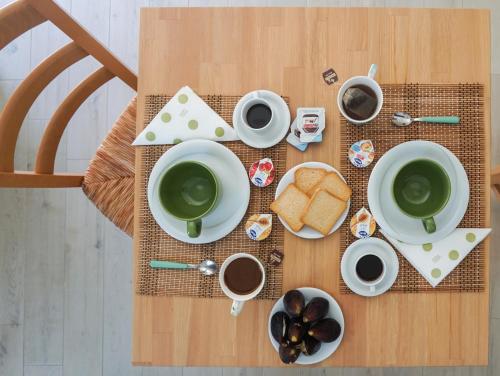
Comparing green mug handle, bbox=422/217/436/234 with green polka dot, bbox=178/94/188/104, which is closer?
green mug handle, bbox=422/217/436/234

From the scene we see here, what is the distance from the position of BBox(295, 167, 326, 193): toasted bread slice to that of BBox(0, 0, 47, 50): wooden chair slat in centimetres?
67

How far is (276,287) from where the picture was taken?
3.03 feet

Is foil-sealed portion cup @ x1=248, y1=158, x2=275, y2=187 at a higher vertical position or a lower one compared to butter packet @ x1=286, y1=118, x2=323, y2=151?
lower

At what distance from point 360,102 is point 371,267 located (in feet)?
1.15

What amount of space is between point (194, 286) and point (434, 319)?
0.52 m

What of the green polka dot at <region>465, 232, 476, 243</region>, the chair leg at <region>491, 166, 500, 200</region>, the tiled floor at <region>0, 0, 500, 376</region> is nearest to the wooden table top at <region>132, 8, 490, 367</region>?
the green polka dot at <region>465, 232, 476, 243</region>

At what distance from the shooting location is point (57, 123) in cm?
115

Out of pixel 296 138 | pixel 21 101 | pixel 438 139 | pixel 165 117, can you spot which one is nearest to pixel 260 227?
pixel 296 138

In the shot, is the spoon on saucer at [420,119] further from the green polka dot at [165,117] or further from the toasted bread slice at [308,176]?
the green polka dot at [165,117]

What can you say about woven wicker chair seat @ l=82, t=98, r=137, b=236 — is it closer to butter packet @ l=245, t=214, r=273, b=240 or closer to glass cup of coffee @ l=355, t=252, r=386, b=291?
butter packet @ l=245, t=214, r=273, b=240

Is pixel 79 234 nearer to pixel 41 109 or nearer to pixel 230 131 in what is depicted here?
pixel 41 109

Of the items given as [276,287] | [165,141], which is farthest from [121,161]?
[276,287]

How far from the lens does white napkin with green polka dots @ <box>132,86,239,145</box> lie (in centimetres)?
94

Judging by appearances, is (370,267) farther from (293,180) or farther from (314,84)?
(314,84)
